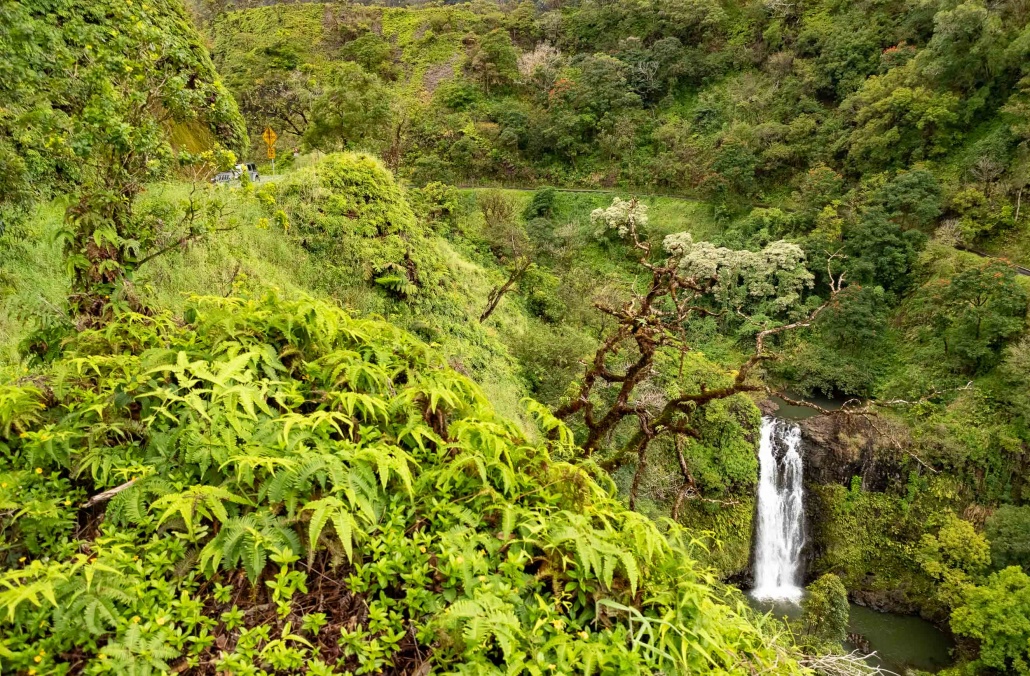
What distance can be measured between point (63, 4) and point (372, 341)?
9449 millimetres

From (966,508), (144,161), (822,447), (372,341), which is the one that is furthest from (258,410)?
(966,508)

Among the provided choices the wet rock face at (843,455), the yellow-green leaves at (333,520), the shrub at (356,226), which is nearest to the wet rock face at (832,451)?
the wet rock face at (843,455)

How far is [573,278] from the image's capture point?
59.8ft

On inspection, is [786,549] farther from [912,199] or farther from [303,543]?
[303,543]

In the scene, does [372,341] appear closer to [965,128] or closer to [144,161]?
[144,161]

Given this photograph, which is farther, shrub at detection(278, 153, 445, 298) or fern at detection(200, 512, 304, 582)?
shrub at detection(278, 153, 445, 298)

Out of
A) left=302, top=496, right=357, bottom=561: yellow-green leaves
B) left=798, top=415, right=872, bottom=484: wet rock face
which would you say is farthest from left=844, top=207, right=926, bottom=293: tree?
left=302, top=496, right=357, bottom=561: yellow-green leaves

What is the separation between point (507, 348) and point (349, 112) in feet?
27.2

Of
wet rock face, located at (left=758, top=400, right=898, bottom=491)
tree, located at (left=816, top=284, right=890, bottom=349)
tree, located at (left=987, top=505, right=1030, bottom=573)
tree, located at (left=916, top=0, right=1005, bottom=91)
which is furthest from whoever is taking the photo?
tree, located at (left=916, top=0, right=1005, bottom=91)

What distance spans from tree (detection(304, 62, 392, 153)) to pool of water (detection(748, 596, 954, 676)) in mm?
16983

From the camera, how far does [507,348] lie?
40.9 feet

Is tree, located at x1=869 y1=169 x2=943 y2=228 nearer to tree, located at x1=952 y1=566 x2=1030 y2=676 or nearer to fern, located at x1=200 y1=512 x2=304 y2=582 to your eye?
tree, located at x1=952 y1=566 x2=1030 y2=676

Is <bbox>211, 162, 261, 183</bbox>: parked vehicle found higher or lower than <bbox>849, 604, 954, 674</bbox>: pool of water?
higher

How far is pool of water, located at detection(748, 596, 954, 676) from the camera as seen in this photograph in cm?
1320
